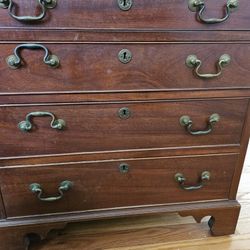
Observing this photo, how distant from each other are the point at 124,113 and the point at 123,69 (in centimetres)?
13

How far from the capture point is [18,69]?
0.76 m

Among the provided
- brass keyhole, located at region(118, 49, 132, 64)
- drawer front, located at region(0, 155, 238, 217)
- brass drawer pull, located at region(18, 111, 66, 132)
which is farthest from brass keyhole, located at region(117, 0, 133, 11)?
drawer front, located at region(0, 155, 238, 217)

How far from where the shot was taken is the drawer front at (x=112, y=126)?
0.82 metres

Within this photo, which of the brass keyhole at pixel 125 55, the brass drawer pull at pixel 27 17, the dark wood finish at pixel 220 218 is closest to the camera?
the brass drawer pull at pixel 27 17

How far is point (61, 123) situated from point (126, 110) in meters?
0.19

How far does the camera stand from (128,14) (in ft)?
2.41

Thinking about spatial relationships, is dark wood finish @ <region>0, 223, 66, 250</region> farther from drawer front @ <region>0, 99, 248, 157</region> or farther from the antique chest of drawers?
drawer front @ <region>0, 99, 248, 157</region>

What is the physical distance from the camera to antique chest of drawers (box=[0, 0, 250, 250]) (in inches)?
29.0

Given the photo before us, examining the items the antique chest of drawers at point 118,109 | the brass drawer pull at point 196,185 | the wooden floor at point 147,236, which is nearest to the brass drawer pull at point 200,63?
the antique chest of drawers at point 118,109

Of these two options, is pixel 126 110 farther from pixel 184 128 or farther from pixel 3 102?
pixel 3 102

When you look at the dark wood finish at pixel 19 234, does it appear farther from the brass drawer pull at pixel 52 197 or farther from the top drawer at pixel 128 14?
the top drawer at pixel 128 14

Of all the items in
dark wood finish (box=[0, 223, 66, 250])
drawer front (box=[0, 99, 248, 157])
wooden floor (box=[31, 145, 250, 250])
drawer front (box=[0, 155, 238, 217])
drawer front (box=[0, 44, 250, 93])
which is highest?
drawer front (box=[0, 44, 250, 93])

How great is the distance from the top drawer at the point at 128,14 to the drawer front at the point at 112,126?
0.73ft

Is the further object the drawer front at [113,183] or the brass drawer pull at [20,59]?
the drawer front at [113,183]
